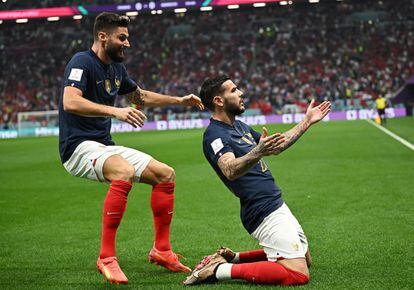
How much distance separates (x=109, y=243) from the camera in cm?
515

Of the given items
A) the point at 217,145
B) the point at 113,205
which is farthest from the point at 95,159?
the point at 217,145

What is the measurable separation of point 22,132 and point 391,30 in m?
29.1

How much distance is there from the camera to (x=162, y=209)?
223 inches

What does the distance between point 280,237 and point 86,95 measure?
210cm

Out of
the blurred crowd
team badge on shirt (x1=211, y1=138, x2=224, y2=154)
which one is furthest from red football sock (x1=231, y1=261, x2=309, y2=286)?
the blurred crowd

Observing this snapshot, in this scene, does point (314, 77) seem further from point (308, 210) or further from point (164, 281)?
point (164, 281)

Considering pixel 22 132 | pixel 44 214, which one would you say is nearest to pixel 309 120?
pixel 44 214

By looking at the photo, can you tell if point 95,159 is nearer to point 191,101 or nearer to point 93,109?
point 93,109

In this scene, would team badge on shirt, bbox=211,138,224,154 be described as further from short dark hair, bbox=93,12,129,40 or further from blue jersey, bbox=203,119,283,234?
short dark hair, bbox=93,12,129,40

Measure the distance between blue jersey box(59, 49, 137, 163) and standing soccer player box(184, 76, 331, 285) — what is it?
934mm

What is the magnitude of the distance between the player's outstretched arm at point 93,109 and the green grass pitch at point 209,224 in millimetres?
1382

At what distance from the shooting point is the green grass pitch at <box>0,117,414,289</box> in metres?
5.32

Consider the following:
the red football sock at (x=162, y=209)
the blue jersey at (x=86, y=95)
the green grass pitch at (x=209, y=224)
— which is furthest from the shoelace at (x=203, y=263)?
the blue jersey at (x=86, y=95)

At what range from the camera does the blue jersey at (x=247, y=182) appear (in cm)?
514
